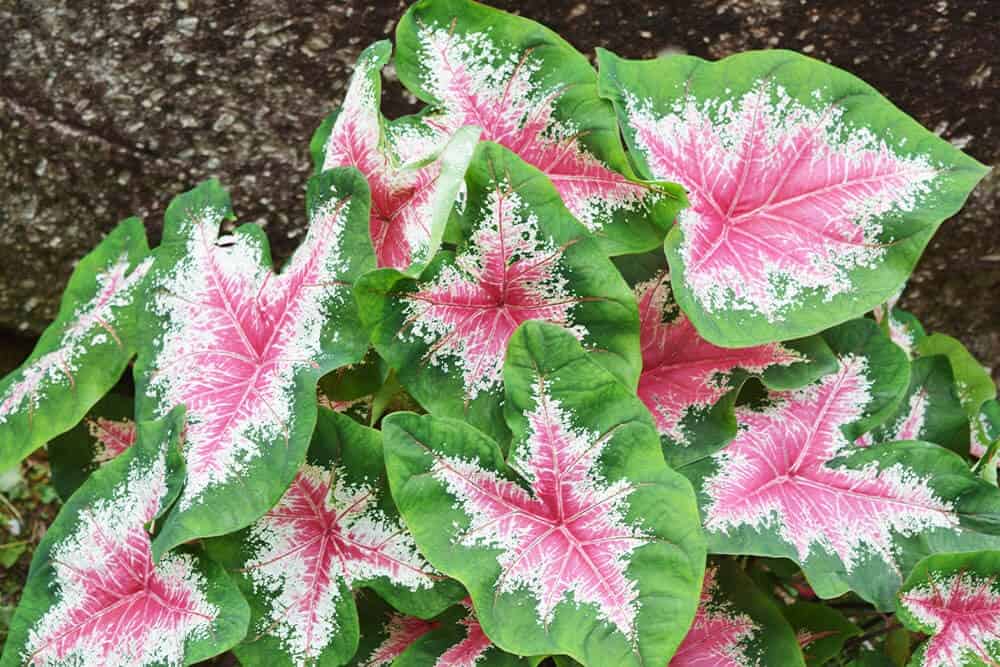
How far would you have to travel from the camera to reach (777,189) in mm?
1069

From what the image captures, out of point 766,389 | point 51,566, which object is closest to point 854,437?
point 766,389

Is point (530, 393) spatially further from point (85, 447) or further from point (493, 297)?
point (85, 447)

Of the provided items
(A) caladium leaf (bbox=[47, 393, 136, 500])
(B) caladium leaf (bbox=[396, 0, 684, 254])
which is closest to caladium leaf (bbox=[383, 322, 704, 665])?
(B) caladium leaf (bbox=[396, 0, 684, 254])

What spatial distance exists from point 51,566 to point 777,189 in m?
0.90

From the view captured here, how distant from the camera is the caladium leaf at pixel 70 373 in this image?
3.68 ft

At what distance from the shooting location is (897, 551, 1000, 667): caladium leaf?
972mm

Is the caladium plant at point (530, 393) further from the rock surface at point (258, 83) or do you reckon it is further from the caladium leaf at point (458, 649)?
the rock surface at point (258, 83)

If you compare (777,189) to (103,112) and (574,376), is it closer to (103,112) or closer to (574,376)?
(574,376)

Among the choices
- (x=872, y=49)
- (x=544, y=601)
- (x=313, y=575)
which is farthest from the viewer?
Result: (x=872, y=49)

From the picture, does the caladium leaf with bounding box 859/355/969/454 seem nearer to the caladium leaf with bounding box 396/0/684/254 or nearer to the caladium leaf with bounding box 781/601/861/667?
the caladium leaf with bounding box 781/601/861/667

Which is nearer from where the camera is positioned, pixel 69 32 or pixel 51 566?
pixel 51 566

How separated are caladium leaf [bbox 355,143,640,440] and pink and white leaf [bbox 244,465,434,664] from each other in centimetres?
15

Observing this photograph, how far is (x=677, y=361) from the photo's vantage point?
111 cm

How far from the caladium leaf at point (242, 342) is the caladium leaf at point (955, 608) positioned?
613 millimetres
